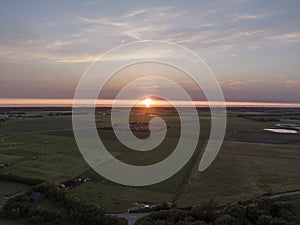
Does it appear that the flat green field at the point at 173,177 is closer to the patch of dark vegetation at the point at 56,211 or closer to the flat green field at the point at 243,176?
the flat green field at the point at 243,176

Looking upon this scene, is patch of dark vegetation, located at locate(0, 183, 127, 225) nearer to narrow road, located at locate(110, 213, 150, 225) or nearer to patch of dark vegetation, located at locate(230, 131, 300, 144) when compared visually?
narrow road, located at locate(110, 213, 150, 225)

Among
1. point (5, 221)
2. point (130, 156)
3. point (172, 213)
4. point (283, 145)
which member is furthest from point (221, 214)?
point (283, 145)

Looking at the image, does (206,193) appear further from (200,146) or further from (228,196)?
(200,146)

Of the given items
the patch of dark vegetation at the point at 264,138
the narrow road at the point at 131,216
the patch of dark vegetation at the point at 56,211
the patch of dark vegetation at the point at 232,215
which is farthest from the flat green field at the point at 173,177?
the patch of dark vegetation at the point at 264,138

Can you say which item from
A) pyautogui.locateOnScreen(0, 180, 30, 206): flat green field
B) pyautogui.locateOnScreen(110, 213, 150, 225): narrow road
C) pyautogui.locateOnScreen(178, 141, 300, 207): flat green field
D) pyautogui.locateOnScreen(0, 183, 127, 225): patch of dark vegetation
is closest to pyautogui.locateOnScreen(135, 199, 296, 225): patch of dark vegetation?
pyautogui.locateOnScreen(110, 213, 150, 225): narrow road

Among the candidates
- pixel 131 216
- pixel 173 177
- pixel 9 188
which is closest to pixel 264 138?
pixel 173 177

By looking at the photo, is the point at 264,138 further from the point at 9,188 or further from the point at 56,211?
the point at 56,211
